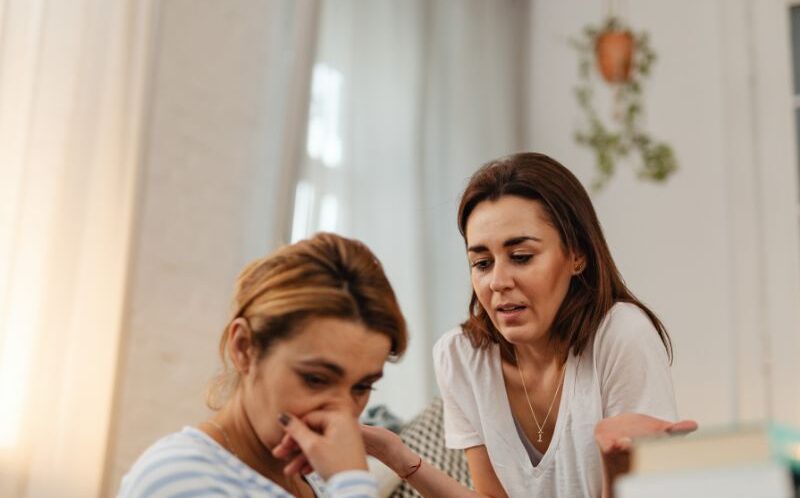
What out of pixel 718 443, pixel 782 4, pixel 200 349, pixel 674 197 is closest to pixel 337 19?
pixel 200 349

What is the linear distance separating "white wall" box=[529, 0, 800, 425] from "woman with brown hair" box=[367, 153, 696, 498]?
1850mm

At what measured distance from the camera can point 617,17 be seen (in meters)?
3.68

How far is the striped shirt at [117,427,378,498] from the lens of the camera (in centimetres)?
87

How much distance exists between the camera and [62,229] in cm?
200

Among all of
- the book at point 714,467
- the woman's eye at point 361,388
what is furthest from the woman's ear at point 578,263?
the book at point 714,467

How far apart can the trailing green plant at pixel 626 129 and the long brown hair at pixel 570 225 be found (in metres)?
2.09

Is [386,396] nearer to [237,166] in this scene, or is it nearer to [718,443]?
[237,166]

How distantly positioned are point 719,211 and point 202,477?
2.82 m

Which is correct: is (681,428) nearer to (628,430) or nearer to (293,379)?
(628,430)

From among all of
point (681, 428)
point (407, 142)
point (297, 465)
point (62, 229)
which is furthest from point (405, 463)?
point (407, 142)

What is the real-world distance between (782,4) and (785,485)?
3.33m

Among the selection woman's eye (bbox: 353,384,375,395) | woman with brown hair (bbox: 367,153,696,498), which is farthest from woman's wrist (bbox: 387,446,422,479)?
woman's eye (bbox: 353,384,375,395)

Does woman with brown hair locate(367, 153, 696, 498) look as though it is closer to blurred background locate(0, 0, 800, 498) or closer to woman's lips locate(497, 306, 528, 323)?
woman's lips locate(497, 306, 528, 323)

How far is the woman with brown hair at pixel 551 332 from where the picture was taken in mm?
1344
